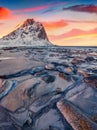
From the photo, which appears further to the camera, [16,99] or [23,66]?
[23,66]

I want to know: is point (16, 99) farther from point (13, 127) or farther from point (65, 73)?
point (65, 73)

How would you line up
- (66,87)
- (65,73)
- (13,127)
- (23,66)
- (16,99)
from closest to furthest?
(13,127) → (16,99) → (66,87) → (65,73) → (23,66)

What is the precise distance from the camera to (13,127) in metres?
3.69

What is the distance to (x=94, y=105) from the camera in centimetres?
409

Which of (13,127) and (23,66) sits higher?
(23,66)

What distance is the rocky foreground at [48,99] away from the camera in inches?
145

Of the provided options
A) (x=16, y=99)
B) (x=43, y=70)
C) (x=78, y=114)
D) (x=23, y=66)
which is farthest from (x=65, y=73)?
(x=78, y=114)

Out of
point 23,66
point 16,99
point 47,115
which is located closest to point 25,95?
point 16,99

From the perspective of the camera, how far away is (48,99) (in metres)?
4.40

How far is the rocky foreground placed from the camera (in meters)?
3.70

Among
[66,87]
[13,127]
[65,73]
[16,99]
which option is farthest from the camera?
[65,73]

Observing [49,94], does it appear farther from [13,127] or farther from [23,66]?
[23,66]

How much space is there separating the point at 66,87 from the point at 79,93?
38 cm

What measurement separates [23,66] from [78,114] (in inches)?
113
